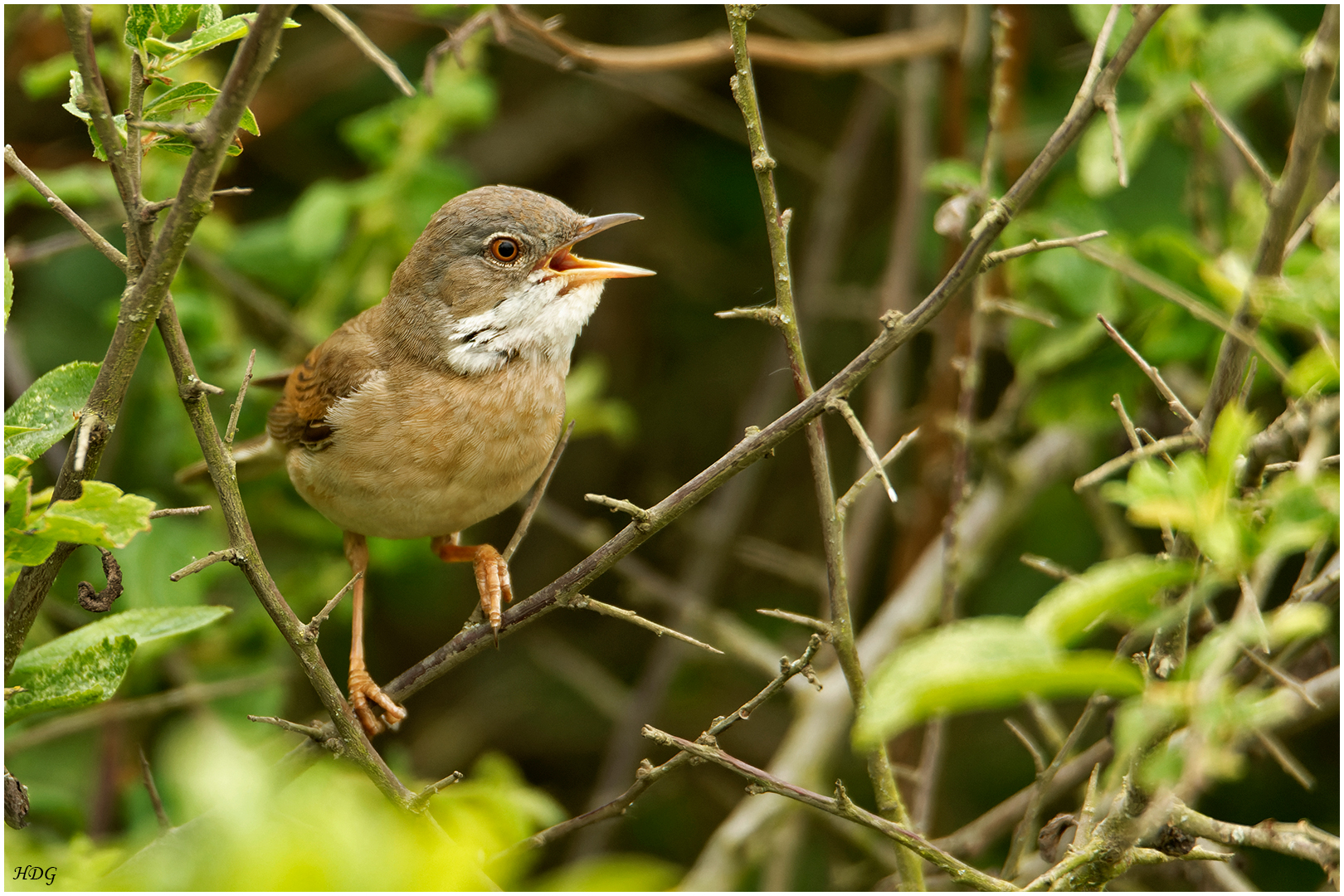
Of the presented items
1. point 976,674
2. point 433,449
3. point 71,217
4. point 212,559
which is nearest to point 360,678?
point 433,449

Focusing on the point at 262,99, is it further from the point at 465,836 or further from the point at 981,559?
the point at 465,836

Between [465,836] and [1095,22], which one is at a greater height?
[1095,22]

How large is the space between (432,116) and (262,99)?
198 cm

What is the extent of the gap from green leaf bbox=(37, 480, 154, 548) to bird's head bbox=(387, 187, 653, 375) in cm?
187

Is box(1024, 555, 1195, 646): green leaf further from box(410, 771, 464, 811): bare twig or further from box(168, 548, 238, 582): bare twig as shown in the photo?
box(168, 548, 238, 582): bare twig

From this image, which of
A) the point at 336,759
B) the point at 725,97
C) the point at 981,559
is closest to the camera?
the point at 336,759

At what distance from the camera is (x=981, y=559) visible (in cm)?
531

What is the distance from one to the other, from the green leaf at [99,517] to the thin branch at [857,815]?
1202 millimetres

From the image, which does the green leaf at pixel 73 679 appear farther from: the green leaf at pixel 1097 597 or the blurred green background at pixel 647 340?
the green leaf at pixel 1097 597

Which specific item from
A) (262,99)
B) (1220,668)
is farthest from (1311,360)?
(262,99)

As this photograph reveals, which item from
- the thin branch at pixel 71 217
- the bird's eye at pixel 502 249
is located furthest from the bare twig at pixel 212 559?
the bird's eye at pixel 502 249

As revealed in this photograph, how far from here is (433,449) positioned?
3854 mm

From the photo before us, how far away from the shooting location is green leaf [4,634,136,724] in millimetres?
2639

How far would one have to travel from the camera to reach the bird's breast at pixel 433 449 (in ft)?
12.6
